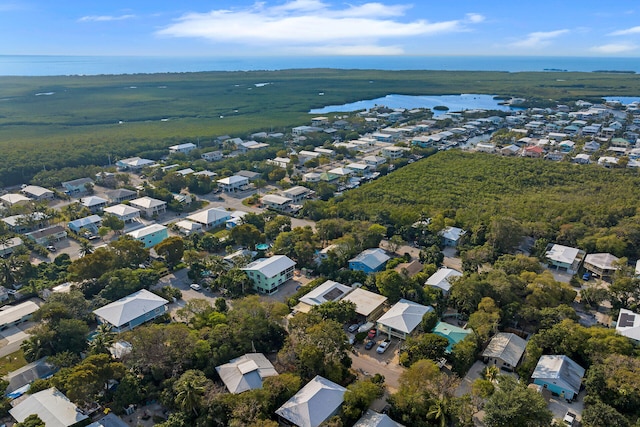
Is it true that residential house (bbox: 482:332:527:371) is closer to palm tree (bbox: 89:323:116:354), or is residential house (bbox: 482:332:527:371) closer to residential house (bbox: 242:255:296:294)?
residential house (bbox: 242:255:296:294)

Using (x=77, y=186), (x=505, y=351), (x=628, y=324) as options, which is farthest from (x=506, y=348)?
(x=77, y=186)

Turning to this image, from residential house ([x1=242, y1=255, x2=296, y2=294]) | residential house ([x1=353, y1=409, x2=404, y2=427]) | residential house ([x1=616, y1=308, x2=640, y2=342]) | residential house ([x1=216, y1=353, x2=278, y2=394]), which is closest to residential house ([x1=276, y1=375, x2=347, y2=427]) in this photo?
residential house ([x1=353, y1=409, x2=404, y2=427])

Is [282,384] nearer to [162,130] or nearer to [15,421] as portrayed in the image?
[15,421]

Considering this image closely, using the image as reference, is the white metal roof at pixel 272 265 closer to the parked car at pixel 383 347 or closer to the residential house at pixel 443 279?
the parked car at pixel 383 347

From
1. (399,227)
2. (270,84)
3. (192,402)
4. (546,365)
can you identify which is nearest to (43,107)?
(270,84)

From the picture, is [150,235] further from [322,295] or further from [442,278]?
[442,278]

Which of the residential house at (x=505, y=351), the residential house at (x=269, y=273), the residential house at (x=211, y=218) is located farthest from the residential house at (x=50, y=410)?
the residential house at (x=211, y=218)
